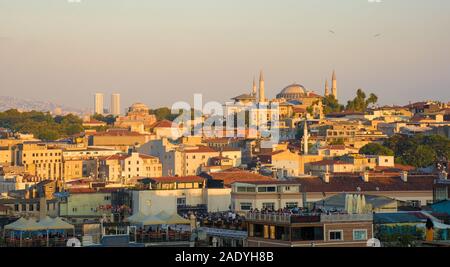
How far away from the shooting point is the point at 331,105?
8481 centimetres

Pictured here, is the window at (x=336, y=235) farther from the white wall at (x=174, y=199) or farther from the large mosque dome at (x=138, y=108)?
the large mosque dome at (x=138, y=108)

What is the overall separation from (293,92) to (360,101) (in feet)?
47.9

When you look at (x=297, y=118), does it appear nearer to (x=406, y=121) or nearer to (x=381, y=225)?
(x=406, y=121)

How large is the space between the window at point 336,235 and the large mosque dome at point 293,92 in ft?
247

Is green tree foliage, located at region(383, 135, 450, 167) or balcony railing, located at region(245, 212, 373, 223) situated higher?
green tree foliage, located at region(383, 135, 450, 167)

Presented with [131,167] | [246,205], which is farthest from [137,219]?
[131,167]

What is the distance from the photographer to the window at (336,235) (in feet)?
55.0

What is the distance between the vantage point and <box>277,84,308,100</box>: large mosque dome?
9294 centimetres

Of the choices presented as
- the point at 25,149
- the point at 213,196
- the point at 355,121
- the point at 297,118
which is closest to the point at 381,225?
the point at 213,196

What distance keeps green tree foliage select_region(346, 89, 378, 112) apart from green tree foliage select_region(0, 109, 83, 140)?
1493 cm

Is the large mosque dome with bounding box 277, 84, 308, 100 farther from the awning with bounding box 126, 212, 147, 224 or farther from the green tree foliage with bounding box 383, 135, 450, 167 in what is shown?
the awning with bounding box 126, 212, 147, 224

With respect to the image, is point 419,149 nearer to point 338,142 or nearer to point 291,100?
point 338,142

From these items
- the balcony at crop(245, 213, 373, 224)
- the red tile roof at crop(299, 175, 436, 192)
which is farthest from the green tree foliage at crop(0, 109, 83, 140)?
the balcony at crop(245, 213, 373, 224)

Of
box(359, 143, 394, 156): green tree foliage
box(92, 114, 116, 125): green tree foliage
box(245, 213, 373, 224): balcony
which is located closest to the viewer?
box(245, 213, 373, 224): balcony
